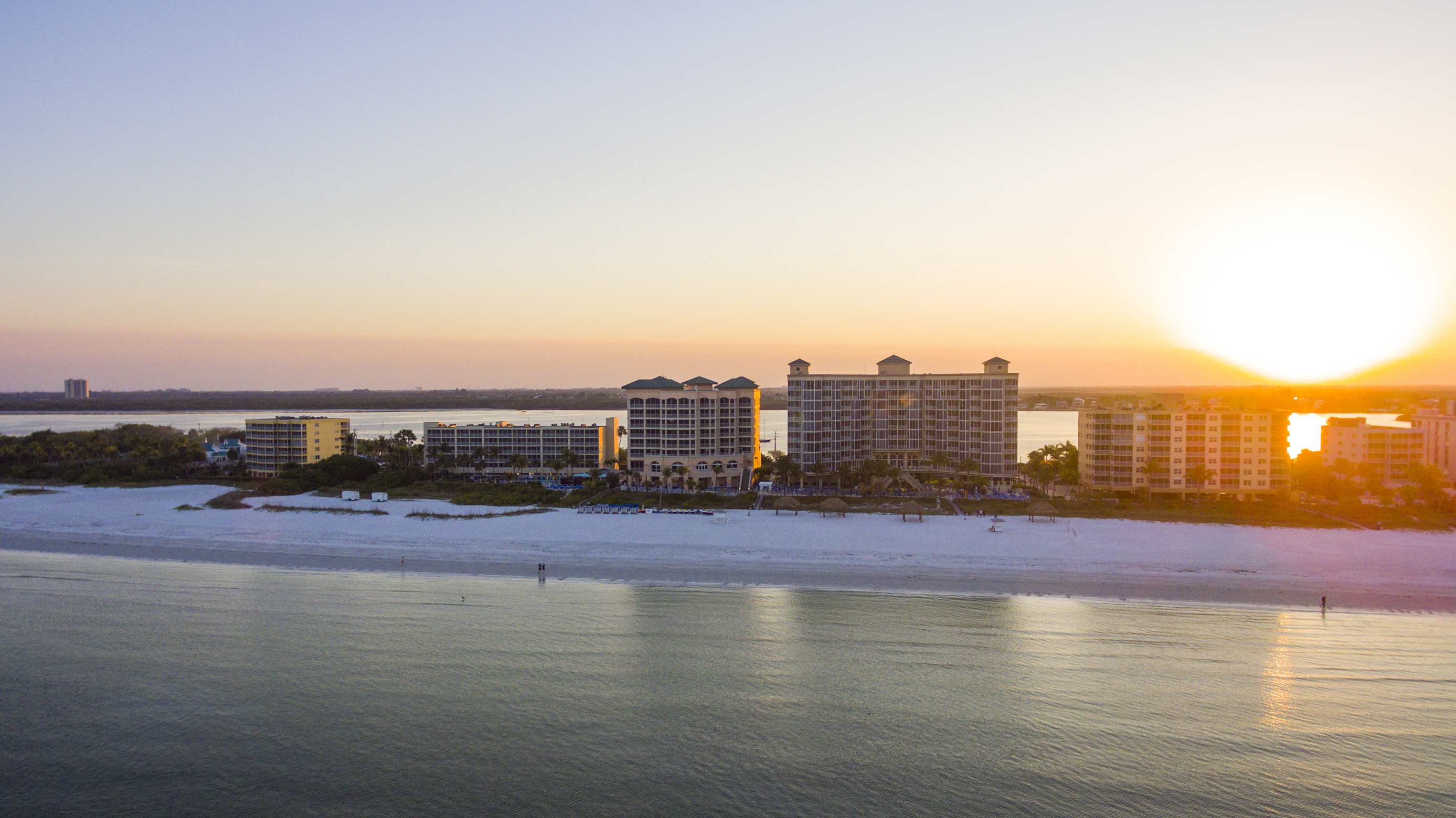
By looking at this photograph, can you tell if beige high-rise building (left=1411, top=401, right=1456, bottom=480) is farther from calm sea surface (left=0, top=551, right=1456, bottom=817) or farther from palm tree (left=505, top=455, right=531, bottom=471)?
palm tree (left=505, top=455, right=531, bottom=471)

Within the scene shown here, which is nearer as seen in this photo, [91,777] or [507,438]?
[91,777]

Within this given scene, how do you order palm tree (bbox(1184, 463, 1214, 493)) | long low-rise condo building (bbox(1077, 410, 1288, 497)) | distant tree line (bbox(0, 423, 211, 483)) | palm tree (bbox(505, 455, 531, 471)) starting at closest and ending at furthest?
1. palm tree (bbox(1184, 463, 1214, 493))
2. long low-rise condo building (bbox(1077, 410, 1288, 497))
3. distant tree line (bbox(0, 423, 211, 483))
4. palm tree (bbox(505, 455, 531, 471))

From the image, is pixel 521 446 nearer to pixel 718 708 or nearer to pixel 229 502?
pixel 229 502

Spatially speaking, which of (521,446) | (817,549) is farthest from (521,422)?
(817,549)

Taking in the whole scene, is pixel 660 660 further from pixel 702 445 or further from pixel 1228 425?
pixel 1228 425

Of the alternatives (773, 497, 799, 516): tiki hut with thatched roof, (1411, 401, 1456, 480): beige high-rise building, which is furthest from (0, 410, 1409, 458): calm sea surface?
(773, 497, 799, 516): tiki hut with thatched roof

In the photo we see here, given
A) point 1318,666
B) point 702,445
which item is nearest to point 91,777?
point 1318,666
